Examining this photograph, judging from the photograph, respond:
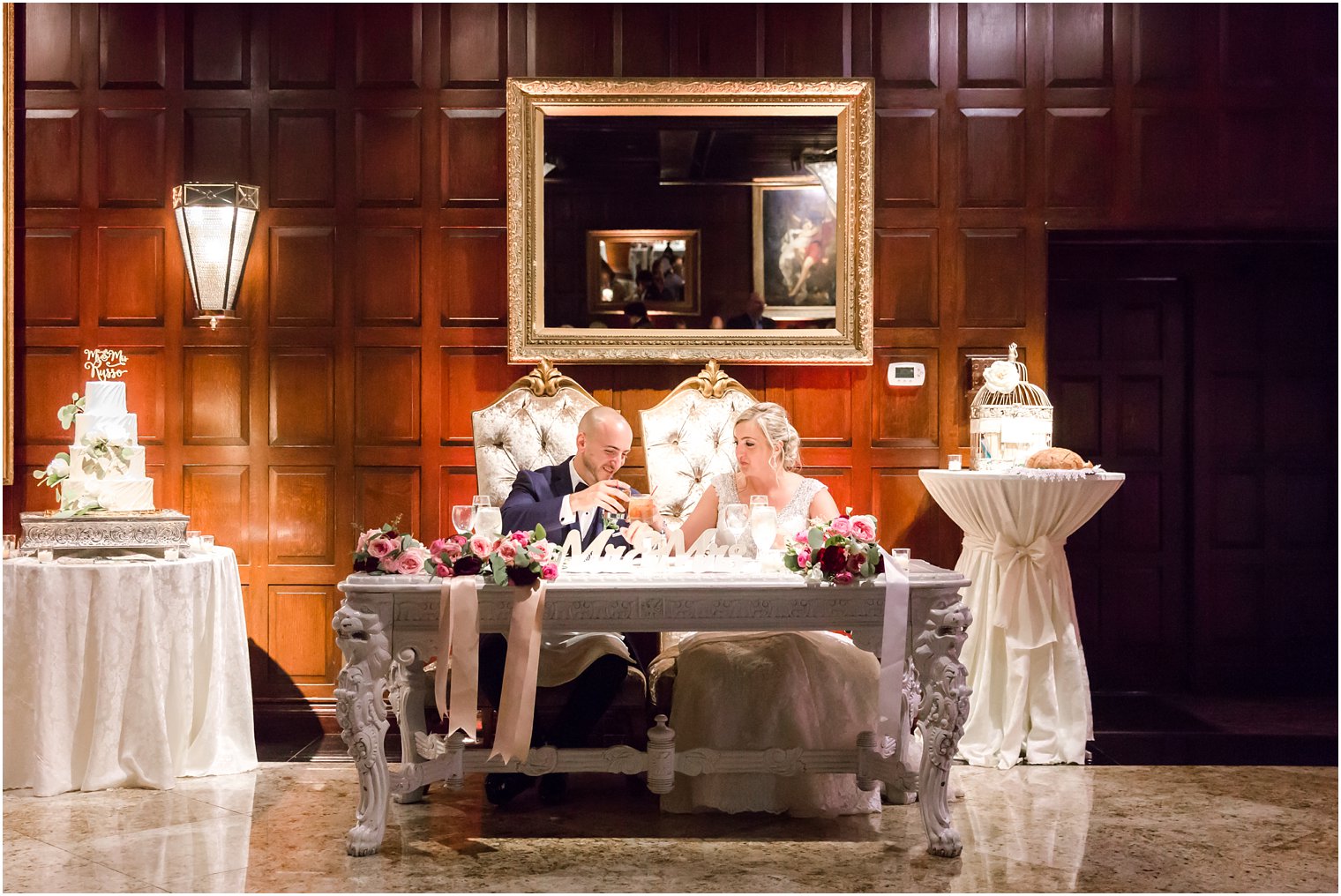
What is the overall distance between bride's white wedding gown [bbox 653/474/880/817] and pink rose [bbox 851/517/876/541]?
0.35 m

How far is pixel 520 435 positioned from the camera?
4.48m

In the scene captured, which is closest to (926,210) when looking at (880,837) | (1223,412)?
(1223,412)

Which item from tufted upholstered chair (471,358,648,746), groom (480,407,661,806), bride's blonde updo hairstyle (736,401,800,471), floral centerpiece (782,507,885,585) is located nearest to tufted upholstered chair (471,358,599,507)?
tufted upholstered chair (471,358,648,746)

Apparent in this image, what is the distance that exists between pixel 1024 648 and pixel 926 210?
1.97m

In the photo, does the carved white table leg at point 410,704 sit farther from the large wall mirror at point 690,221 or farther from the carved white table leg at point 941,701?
the large wall mirror at point 690,221

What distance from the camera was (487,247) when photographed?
4.82m

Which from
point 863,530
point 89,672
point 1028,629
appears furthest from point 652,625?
point 89,672

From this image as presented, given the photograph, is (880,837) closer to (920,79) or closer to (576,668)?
(576,668)

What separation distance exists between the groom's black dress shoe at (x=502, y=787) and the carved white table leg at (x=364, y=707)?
0.48 metres

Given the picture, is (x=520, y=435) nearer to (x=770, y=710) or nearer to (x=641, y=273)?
(x=641, y=273)

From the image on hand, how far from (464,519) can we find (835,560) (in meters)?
1.09

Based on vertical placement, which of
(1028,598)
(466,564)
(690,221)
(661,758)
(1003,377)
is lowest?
(661,758)

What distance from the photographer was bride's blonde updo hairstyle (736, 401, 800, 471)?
13.6 feet

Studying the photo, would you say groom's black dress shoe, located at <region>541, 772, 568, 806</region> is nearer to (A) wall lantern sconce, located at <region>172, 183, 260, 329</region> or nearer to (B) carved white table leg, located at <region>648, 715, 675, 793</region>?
(B) carved white table leg, located at <region>648, 715, 675, 793</region>
